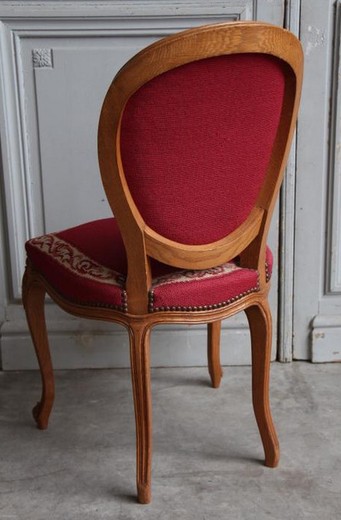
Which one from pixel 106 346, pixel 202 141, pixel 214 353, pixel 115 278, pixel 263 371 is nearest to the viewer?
pixel 202 141

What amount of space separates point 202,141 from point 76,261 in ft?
1.42

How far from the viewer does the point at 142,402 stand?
1478 mm

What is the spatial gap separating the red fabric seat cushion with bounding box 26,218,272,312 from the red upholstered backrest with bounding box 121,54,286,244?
0.32 feet

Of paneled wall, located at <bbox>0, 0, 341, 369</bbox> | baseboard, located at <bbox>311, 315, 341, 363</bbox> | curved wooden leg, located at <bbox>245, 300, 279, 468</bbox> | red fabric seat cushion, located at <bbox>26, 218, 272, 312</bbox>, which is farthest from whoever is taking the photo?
baseboard, located at <bbox>311, 315, 341, 363</bbox>

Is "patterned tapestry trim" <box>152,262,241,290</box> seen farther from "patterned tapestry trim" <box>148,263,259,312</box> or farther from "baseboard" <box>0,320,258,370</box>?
"baseboard" <box>0,320,258,370</box>

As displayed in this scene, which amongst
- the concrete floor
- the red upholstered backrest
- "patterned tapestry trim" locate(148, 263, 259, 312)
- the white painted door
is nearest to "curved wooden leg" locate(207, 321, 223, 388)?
the concrete floor

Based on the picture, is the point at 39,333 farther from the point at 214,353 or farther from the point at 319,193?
the point at 319,193

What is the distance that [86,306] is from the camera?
1.51 m

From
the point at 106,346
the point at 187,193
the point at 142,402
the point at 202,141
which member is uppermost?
the point at 202,141

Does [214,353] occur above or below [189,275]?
below

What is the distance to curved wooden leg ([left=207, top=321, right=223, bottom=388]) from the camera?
2070mm

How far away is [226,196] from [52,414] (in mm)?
935

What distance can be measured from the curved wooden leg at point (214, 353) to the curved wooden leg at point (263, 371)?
44cm

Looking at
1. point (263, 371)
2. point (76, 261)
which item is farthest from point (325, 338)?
point (76, 261)
